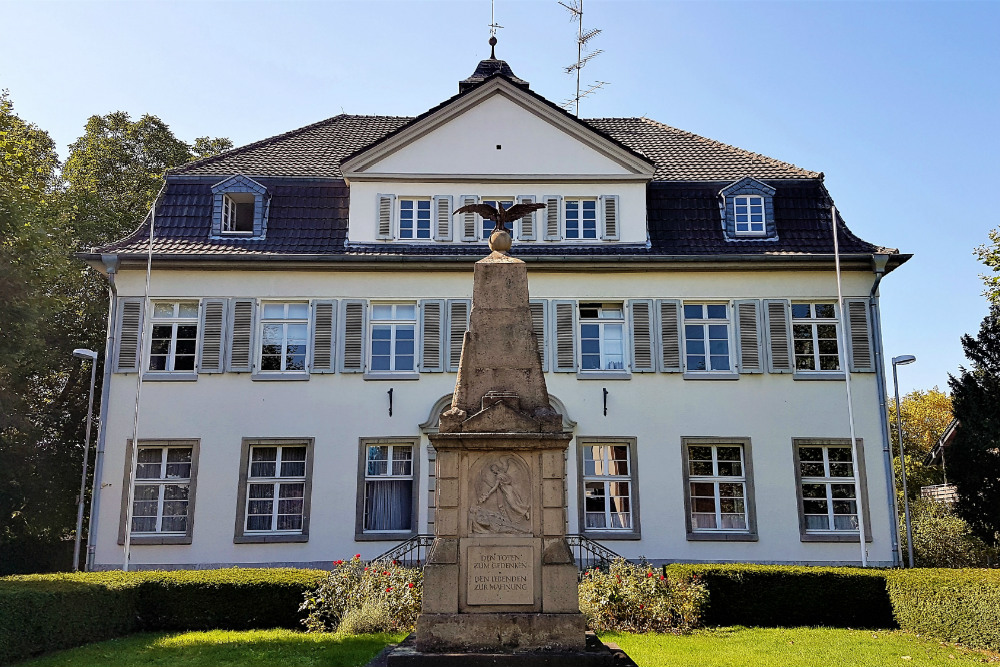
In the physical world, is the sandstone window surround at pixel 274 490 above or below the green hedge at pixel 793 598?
above

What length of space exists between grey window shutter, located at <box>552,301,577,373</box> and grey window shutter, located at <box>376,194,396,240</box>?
4208 millimetres

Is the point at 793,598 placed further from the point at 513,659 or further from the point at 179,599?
the point at 179,599

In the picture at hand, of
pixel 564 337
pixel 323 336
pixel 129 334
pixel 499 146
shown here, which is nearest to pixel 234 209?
pixel 129 334

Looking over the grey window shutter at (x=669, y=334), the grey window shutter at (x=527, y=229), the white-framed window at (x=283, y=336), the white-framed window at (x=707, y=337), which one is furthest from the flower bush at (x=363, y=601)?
the grey window shutter at (x=527, y=229)

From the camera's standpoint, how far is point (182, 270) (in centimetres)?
1997

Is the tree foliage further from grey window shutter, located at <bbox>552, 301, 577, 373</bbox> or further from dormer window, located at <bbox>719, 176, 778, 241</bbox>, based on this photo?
dormer window, located at <bbox>719, 176, 778, 241</bbox>

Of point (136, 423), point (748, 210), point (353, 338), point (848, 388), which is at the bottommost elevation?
point (136, 423)

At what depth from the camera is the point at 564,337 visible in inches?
776

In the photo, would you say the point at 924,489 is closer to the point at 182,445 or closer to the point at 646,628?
the point at 646,628

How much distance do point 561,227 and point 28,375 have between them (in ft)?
46.7

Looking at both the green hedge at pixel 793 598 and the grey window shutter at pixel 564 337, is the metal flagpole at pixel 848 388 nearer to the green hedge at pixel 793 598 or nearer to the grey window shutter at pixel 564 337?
the green hedge at pixel 793 598

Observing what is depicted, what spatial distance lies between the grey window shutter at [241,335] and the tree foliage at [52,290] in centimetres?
397

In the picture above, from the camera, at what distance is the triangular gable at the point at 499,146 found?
2086 centimetres

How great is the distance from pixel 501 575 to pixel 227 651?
175 inches
